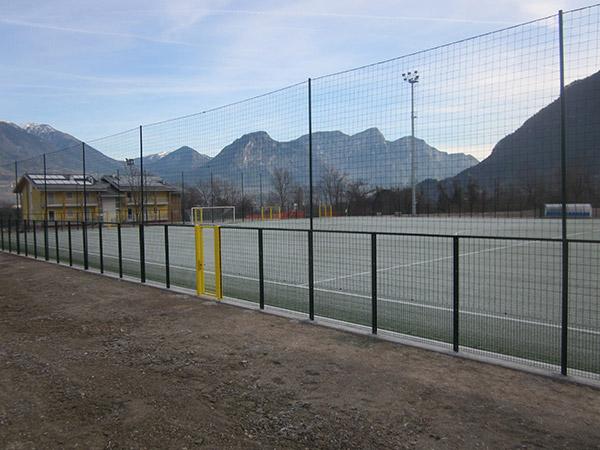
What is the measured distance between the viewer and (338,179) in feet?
25.4

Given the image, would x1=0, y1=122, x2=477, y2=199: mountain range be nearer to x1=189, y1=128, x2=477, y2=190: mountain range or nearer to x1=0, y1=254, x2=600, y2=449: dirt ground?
x1=189, y1=128, x2=477, y2=190: mountain range

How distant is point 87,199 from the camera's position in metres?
43.4

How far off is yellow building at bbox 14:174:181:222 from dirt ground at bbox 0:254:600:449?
3132 cm

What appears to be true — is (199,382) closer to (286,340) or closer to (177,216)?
(286,340)

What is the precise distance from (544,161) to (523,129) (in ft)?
1.39

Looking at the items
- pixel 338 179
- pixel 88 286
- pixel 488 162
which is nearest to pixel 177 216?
pixel 88 286

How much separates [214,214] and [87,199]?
14.7m

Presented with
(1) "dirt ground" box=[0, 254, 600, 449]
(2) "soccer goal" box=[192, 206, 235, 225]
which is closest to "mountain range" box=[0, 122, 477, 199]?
(1) "dirt ground" box=[0, 254, 600, 449]

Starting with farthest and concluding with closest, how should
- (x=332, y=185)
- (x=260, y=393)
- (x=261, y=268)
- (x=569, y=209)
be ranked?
(x=332, y=185)
(x=261, y=268)
(x=569, y=209)
(x=260, y=393)

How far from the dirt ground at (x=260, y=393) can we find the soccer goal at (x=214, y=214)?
78.2 ft

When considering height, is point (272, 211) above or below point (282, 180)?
below

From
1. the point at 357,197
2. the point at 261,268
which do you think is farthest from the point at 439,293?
the point at 261,268

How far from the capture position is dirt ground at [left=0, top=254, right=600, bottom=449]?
3357mm

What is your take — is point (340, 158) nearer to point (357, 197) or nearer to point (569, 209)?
point (357, 197)
